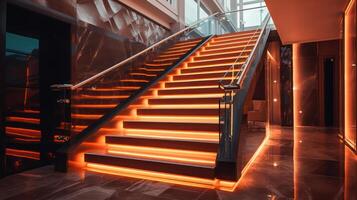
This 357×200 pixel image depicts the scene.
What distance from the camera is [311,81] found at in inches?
410

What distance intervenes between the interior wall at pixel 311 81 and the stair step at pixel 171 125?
24.8 feet

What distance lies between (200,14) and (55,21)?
1085cm

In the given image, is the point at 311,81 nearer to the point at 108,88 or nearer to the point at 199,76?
the point at 199,76

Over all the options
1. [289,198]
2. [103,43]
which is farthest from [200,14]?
[289,198]

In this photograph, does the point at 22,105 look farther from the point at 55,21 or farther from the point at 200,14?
the point at 200,14

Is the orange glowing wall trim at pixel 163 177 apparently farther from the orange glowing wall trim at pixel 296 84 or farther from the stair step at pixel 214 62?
the orange glowing wall trim at pixel 296 84

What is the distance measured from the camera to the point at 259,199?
286 centimetres

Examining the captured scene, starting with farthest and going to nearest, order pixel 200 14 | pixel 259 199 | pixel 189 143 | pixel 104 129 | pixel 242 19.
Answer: pixel 200 14 < pixel 242 19 < pixel 104 129 < pixel 189 143 < pixel 259 199

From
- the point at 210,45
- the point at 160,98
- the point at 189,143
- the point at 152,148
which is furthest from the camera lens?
the point at 210,45

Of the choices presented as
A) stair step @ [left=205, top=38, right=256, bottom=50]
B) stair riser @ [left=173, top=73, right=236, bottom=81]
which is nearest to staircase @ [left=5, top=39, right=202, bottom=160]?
stair riser @ [left=173, top=73, right=236, bottom=81]

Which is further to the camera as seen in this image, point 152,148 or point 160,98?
point 160,98

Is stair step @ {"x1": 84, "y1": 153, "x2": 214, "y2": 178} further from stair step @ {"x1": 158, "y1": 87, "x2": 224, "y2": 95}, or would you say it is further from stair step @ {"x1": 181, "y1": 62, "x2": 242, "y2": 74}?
stair step @ {"x1": 181, "y1": 62, "x2": 242, "y2": 74}

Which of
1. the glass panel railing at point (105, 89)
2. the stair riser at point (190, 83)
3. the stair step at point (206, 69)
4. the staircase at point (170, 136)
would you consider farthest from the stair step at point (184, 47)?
the stair riser at point (190, 83)

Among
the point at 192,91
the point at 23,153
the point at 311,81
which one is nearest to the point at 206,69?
the point at 192,91
